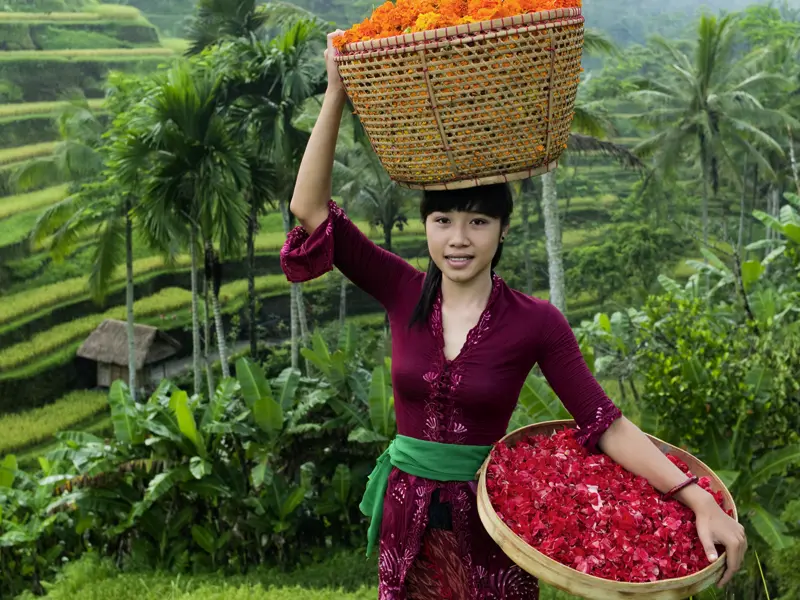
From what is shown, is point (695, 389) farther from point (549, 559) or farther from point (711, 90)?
point (711, 90)

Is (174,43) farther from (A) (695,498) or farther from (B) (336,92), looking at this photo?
(A) (695,498)

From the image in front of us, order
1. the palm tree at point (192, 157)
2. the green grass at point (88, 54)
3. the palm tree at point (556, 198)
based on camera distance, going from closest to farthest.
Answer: the palm tree at point (192, 157) → the palm tree at point (556, 198) → the green grass at point (88, 54)

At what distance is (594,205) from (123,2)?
21412 mm

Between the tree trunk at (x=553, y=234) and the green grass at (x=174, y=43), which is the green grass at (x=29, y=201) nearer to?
the green grass at (x=174, y=43)

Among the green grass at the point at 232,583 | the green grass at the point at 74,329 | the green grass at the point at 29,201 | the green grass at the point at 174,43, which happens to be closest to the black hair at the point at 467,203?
the green grass at the point at 232,583

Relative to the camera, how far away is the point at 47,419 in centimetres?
1477

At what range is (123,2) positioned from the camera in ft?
110

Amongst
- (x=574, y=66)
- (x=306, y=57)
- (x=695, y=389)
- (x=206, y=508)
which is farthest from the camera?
(x=306, y=57)

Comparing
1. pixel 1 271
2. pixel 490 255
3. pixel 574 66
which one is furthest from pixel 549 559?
pixel 1 271

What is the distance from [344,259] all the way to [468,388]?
0.36 metres

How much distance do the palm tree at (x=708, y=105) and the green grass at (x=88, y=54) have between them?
1647 centimetres

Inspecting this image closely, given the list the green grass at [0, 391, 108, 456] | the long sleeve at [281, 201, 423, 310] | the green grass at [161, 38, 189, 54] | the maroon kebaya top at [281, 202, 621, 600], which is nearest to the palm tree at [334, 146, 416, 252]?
the green grass at [0, 391, 108, 456]

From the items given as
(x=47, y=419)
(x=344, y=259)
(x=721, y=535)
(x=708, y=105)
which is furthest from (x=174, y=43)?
(x=721, y=535)

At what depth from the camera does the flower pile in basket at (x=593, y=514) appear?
1.26 m
